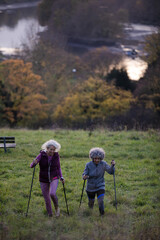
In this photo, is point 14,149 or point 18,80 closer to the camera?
point 14,149

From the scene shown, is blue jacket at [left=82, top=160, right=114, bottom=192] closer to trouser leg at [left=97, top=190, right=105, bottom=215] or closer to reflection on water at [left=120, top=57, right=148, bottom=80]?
trouser leg at [left=97, top=190, right=105, bottom=215]

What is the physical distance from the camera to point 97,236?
4367 millimetres

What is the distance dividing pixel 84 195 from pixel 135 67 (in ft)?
112

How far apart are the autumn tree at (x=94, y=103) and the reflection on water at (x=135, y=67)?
20.5 ft

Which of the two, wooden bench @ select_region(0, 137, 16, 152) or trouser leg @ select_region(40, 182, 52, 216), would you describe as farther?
wooden bench @ select_region(0, 137, 16, 152)

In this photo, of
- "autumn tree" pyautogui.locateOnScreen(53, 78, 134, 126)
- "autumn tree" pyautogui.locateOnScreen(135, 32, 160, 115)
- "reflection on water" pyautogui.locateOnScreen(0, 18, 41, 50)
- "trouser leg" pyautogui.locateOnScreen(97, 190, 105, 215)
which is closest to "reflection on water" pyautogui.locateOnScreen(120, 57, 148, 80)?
"autumn tree" pyautogui.locateOnScreen(135, 32, 160, 115)

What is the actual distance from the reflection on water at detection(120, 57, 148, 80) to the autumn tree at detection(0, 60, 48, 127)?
11.8 m

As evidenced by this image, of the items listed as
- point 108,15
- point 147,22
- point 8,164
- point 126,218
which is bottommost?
point 126,218

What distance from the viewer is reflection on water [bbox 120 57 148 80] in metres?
35.9

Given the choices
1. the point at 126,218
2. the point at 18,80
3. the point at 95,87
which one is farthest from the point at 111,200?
the point at 18,80

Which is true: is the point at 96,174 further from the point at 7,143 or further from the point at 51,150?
the point at 7,143

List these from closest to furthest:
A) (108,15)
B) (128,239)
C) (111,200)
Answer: (128,239)
(111,200)
(108,15)

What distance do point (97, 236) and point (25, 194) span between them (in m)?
2.46

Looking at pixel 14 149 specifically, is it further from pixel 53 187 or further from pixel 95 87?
pixel 95 87
